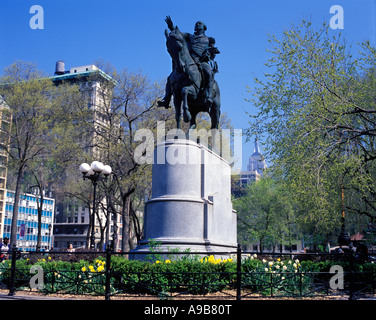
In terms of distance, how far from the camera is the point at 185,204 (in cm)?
1388

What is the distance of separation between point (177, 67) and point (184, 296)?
8.43 metres

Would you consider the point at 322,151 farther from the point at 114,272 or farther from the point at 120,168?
the point at 120,168

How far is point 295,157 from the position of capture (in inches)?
698

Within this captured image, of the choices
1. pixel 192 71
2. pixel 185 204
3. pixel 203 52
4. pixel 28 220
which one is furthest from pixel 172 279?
pixel 28 220

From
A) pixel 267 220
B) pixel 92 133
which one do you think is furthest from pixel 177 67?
pixel 267 220

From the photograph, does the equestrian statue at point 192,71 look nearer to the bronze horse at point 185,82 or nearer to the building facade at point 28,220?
the bronze horse at point 185,82

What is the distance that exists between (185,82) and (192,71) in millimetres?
496

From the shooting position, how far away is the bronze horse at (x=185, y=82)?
14742 millimetres

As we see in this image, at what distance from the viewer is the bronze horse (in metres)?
14.7

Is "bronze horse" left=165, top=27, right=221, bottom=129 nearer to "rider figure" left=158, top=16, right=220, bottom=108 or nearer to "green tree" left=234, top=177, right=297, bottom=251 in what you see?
"rider figure" left=158, top=16, right=220, bottom=108

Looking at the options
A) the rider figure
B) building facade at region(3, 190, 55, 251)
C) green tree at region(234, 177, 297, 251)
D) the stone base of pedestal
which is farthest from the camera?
building facade at region(3, 190, 55, 251)

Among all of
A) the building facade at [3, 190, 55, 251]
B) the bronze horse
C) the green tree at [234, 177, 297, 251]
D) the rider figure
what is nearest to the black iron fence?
the bronze horse

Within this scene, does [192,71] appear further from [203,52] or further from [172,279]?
[172,279]
